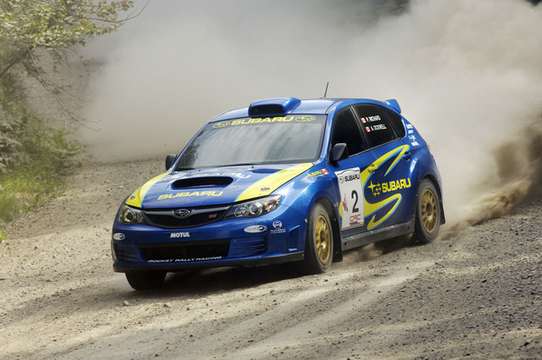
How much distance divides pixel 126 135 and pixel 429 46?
286 inches

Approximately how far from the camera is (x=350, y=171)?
11102 millimetres

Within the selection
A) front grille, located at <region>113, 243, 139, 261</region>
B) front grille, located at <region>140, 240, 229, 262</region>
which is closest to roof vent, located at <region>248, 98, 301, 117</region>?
front grille, located at <region>140, 240, 229, 262</region>

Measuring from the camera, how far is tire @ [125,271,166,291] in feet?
34.6

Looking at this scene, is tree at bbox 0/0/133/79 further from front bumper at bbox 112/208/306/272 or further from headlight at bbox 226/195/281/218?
headlight at bbox 226/195/281/218

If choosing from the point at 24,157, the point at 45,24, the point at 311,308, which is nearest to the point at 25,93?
the point at 24,157

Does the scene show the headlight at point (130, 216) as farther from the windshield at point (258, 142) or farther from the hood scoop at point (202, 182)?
the windshield at point (258, 142)

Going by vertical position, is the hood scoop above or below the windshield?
below

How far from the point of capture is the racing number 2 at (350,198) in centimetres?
1089

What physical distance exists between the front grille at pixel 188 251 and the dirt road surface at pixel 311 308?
0.32m

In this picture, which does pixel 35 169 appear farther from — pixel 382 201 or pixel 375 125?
pixel 382 201

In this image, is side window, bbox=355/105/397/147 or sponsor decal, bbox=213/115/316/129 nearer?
sponsor decal, bbox=213/115/316/129

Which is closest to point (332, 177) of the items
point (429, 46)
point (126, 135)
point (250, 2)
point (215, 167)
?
point (215, 167)

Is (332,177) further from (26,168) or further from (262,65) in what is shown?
(262,65)

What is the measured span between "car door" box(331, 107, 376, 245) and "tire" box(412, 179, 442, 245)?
1066mm
